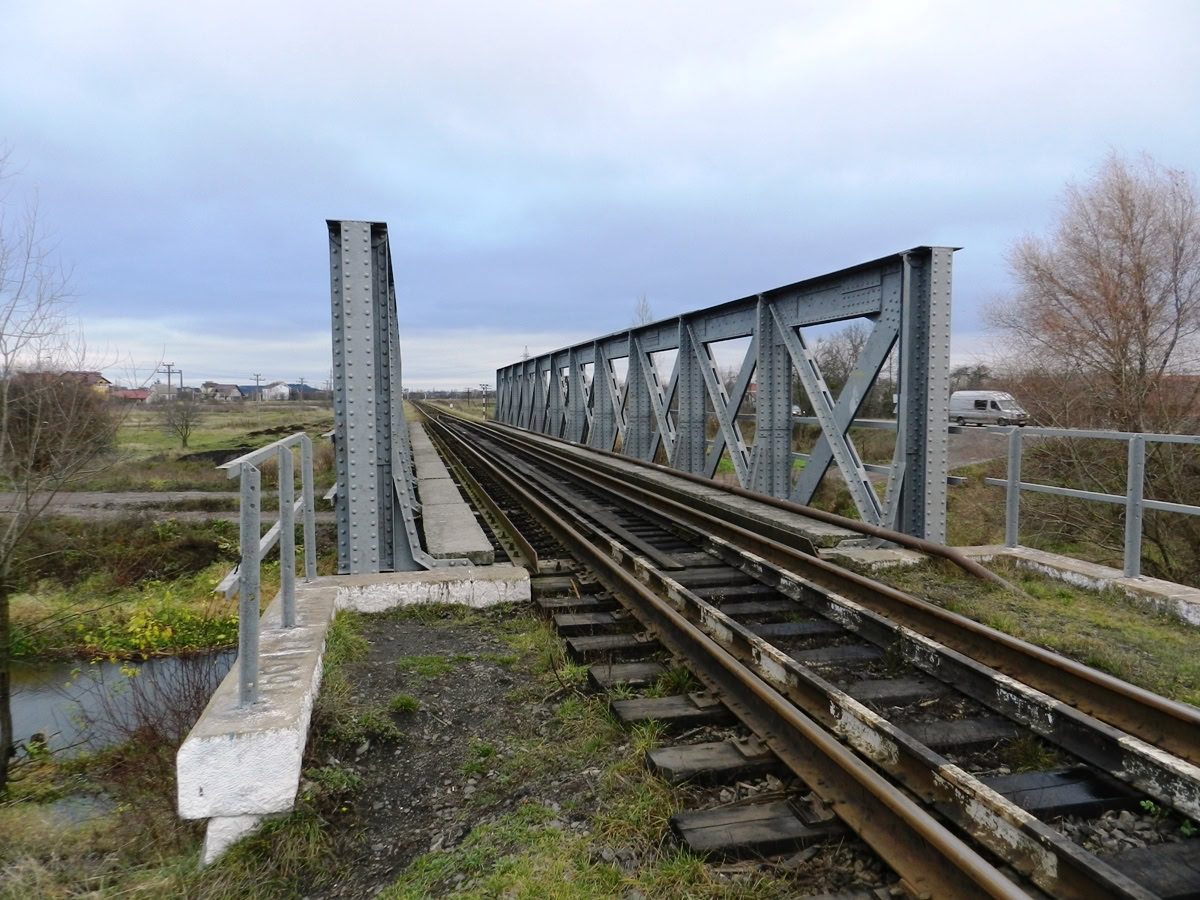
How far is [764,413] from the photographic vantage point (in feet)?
31.4

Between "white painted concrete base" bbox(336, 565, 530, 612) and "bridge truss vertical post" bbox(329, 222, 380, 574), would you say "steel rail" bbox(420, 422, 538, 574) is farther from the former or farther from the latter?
"bridge truss vertical post" bbox(329, 222, 380, 574)

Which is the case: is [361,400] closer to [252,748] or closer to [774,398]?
[252,748]

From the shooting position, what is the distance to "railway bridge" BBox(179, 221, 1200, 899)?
108 inches

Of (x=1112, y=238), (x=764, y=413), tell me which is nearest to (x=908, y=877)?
(x=764, y=413)

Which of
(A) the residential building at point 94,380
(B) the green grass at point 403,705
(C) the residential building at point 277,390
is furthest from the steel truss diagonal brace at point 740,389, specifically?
(C) the residential building at point 277,390

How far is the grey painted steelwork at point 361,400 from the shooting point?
19.5 ft

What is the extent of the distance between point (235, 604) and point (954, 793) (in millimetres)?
12001

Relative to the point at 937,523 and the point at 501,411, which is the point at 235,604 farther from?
Answer: the point at 501,411

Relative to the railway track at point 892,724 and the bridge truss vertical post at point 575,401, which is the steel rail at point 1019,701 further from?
the bridge truss vertical post at point 575,401

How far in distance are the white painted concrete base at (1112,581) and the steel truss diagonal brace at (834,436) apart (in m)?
0.95

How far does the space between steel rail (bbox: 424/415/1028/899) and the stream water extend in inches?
172

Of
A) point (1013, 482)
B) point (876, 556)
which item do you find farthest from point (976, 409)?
point (876, 556)

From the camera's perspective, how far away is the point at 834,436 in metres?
7.99

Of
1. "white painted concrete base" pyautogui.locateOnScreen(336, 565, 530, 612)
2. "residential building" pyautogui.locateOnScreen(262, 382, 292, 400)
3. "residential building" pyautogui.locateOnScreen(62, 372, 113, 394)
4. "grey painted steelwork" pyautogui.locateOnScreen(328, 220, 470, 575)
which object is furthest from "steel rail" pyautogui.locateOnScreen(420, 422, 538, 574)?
"residential building" pyautogui.locateOnScreen(262, 382, 292, 400)
